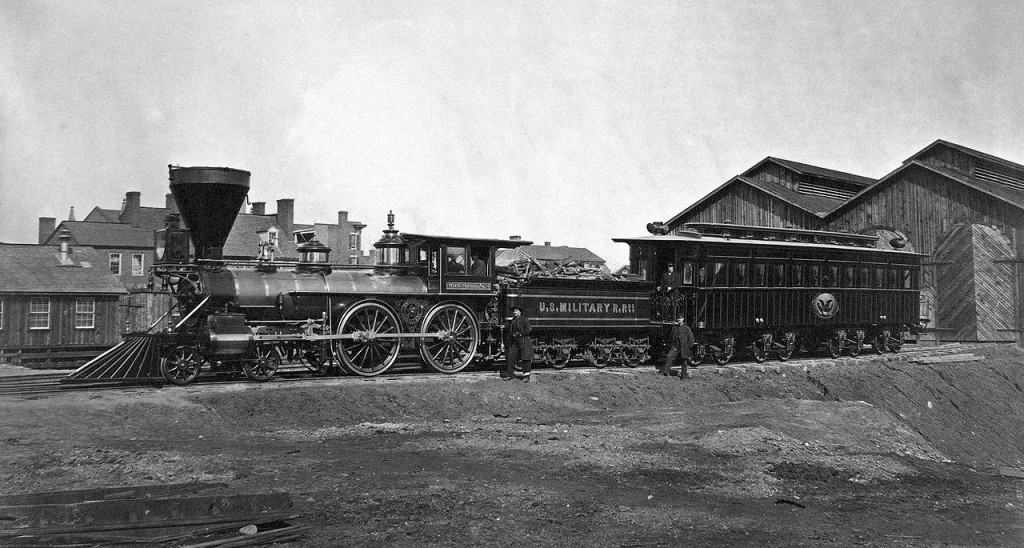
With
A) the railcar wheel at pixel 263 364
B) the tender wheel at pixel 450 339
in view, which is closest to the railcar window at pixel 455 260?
the tender wheel at pixel 450 339

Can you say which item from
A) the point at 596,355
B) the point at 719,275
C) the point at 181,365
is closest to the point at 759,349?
the point at 719,275

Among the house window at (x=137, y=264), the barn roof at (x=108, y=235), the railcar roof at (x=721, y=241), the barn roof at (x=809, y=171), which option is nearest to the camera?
the railcar roof at (x=721, y=241)

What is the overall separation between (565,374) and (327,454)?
8554 mm

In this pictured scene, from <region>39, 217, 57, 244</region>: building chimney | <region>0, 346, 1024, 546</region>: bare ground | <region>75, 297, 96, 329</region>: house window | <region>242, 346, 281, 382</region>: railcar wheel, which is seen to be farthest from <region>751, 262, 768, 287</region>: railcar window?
<region>39, 217, 57, 244</region>: building chimney

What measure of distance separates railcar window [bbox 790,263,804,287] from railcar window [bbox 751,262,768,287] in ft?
4.00

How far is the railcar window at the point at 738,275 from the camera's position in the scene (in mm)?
22203

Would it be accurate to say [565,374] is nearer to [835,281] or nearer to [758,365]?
[758,365]

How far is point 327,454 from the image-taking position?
34.7ft

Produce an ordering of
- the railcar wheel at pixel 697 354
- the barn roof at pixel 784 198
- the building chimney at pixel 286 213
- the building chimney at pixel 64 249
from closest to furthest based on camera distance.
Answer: the railcar wheel at pixel 697 354 < the building chimney at pixel 64 249 < the barn roof at pixel 784 198 < the building chimney at pixel 286 213

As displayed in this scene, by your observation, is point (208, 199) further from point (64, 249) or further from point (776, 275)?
point (64, 249)

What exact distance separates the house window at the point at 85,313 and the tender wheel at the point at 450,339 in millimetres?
17012

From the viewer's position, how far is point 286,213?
175 ft

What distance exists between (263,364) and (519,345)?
17.3 feet

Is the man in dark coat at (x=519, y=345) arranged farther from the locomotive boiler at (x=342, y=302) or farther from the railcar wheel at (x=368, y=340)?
the railcar wheel at (x=368, y=340)
